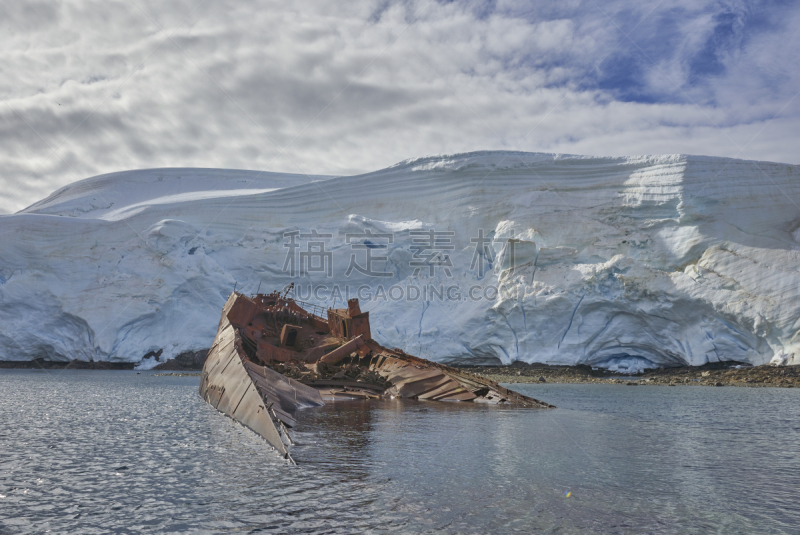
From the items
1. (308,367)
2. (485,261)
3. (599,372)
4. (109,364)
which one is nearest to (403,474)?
(308,367)

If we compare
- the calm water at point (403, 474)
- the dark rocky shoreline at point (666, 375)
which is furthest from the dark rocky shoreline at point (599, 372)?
the calm water at point (403, 474)

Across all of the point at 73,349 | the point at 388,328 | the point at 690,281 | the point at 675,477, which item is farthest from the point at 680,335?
the point at 73,349

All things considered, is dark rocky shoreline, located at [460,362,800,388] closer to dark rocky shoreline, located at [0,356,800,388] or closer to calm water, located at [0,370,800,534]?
dark rocky shoreline, located at [0,356,800,388]

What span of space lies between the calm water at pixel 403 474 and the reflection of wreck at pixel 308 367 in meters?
0.72

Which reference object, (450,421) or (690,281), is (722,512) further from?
(690,281)

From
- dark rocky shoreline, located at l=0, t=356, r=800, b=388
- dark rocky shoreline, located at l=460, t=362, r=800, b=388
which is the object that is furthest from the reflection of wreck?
dark rocky shoreline, located at l=460, t=362, r=800, b=388

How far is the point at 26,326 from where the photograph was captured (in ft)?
72.1

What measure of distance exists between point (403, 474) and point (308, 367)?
692 cm

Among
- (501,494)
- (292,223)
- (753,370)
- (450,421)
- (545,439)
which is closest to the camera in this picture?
(501,494)

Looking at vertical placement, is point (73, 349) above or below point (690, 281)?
below

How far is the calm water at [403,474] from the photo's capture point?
3891 millimetres

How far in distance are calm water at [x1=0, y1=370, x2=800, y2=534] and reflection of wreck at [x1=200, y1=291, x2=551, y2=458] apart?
0.72 metres

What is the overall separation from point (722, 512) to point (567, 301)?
17102 mm

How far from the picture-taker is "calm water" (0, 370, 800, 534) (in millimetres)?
3891
